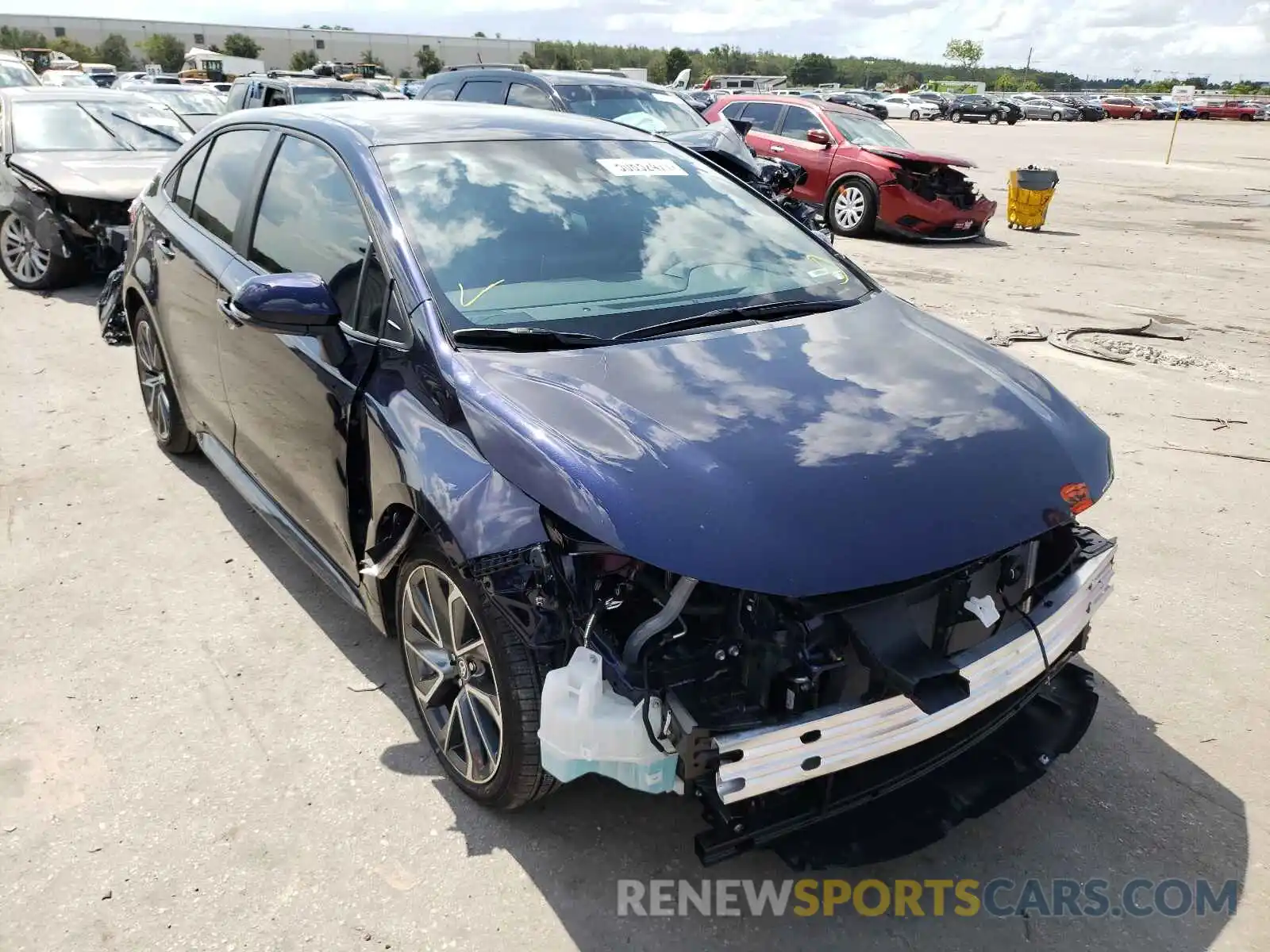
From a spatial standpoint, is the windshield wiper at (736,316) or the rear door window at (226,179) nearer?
the windshield wiper at (736,316)

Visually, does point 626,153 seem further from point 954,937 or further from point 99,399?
point 99,399

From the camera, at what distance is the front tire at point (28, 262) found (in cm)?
856

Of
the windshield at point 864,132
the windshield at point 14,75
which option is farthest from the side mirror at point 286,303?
the windshield at point 14,75

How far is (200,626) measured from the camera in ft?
11.8

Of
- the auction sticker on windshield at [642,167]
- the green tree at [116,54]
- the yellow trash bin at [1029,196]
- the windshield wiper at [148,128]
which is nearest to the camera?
the auction sticker on windshield at [642,167]

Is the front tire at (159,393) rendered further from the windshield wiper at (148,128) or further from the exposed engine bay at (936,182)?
the exposed engine bay at (936,182)

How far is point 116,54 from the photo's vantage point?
289 feet

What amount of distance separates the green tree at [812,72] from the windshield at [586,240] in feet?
367

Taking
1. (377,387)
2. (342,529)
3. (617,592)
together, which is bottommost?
(342,529)

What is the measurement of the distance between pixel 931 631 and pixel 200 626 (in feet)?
8.79

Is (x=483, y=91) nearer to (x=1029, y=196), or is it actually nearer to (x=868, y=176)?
(x=868, y=176)

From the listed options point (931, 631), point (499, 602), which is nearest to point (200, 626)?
point (499, 602)

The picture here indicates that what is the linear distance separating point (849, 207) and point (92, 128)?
8.62m

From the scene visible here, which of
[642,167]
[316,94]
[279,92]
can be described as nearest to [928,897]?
[642,167]
